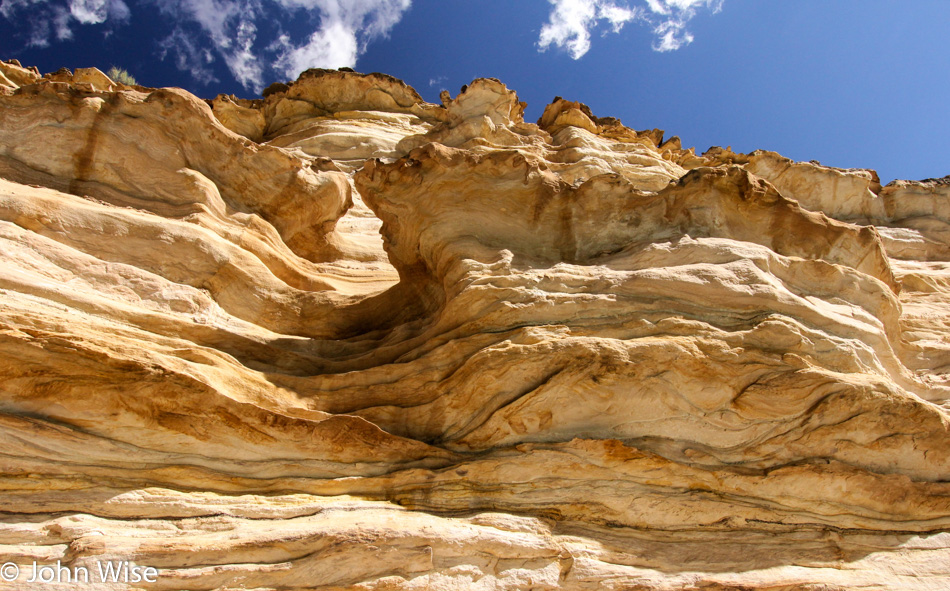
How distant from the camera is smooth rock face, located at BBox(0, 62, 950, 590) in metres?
4.06

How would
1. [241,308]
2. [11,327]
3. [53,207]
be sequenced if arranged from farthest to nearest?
[241,308], [53,207], [11,327]

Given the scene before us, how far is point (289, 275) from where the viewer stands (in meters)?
7.76

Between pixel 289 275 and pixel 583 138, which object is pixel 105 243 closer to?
pixel 289 275

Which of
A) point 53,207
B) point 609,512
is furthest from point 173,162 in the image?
point 609,512

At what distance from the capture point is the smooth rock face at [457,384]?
4062 millimetres

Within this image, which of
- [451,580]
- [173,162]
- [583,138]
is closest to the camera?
[451,580]

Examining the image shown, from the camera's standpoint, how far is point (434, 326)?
6.08m

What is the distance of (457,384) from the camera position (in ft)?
17.2

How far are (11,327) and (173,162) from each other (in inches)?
153

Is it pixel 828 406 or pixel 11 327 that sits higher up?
pixel 11 327

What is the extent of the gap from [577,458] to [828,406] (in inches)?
88.3

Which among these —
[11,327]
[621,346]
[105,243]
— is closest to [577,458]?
[621,346]

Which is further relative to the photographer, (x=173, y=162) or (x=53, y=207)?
(x=173, y=162)

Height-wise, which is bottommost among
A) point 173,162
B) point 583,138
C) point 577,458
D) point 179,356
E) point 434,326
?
point 577,458
